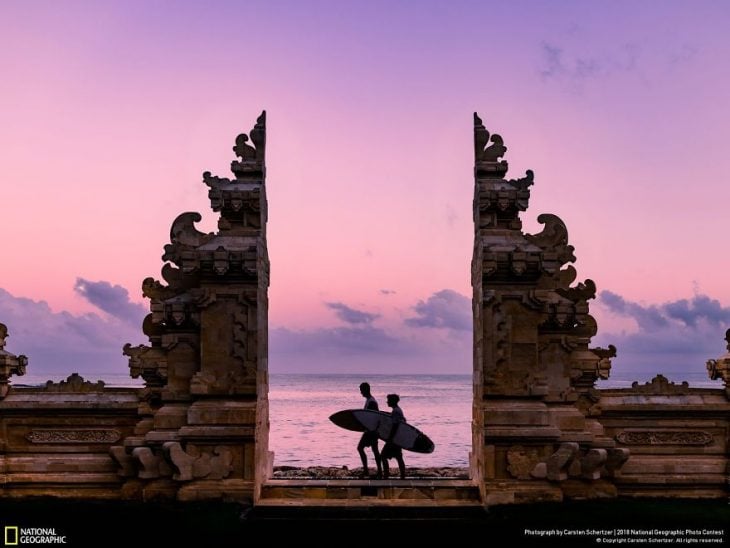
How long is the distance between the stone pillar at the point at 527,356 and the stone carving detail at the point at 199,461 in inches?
147

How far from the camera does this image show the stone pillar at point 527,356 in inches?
523

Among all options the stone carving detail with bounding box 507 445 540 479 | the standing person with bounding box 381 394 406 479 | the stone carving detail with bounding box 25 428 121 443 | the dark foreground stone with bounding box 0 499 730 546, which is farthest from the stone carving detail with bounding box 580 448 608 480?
the stone carving detail with bounding box 25 428 121 443

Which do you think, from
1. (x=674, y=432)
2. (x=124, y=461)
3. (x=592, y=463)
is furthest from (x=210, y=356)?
(x=674, y=432)

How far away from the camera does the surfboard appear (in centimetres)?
1427

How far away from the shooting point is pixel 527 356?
44.6ft

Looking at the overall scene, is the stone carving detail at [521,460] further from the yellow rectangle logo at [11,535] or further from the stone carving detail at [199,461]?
the yellow rectangle logo at [11,535]

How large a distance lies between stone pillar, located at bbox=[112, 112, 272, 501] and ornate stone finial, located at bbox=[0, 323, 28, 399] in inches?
72.8

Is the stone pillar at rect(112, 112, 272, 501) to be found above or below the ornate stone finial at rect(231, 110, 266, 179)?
below

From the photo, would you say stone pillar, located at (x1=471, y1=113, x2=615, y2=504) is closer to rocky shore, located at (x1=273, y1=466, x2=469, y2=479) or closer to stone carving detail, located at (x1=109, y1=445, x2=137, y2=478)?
rocky shore, located at (x1=273, y1=466, x2=469, y2=479)

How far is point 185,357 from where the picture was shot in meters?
13.8

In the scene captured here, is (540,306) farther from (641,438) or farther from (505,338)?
(641,438)

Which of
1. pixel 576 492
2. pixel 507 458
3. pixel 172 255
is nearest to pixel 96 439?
pixel 172 255

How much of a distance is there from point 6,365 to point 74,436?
1.51 meters

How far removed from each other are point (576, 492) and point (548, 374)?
1771 mm
